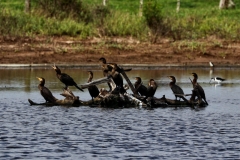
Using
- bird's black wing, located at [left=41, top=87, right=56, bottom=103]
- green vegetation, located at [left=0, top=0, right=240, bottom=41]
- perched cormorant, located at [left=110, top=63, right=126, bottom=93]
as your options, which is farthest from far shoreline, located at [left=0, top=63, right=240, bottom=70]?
perched cormorant, located at [left=110, top=63, right=126, bottom=93]

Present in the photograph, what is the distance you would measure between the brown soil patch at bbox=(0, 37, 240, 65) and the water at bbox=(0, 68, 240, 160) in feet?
29.5

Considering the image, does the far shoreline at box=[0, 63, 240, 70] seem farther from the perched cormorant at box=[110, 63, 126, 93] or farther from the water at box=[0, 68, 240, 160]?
the perched cormorant at box=[110, 63, 126, 93]

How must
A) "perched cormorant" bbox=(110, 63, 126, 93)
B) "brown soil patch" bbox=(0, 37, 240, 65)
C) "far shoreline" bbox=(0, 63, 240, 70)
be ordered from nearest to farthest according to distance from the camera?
1. "perched cormorant" bbox=(110, 63, 126, 93)
2. "far shoreline" bbox=(0, 63, 240, 70)
3. "brown soil patch" bbox=(0, 37, 240, 65)

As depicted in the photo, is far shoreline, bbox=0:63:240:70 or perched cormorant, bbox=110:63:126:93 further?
far shoreline, bbox=0:63:240:70

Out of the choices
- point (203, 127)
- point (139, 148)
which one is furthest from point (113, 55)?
point (139, 148)

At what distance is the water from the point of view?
50.1ft

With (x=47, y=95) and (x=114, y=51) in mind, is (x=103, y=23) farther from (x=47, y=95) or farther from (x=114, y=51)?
(x=47, y=95)

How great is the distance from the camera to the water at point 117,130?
15.3 metres

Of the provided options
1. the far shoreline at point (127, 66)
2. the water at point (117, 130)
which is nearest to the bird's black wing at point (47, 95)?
the water at point (117, 130)

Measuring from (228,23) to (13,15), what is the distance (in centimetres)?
1067

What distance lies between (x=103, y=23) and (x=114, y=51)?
13.9 feet

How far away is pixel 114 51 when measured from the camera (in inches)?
1435

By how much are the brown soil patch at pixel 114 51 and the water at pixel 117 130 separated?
354 inches

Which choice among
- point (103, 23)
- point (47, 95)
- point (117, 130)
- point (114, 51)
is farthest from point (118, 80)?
point (103, 23)
